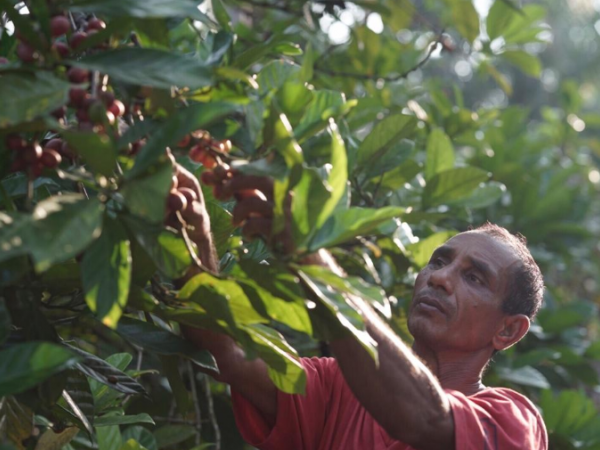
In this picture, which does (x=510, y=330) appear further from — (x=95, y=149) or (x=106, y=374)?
(x=95, y=149)

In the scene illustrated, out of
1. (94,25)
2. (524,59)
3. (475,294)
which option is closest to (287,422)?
(475,294)

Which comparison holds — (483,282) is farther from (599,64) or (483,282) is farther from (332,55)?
(599,64)

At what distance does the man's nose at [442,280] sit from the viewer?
2428 millimetres

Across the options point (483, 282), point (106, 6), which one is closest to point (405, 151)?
point (483, 282)

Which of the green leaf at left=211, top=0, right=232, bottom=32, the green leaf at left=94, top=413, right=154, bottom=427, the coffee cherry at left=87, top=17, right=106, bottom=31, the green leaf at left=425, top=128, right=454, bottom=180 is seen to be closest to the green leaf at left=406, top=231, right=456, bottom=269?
the green leaf at left=425, top=128, right=454, bottom=180

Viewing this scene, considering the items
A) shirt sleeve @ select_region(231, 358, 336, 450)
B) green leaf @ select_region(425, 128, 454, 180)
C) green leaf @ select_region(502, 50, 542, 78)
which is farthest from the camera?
green leaf @ select_region(502, 50, 542, 78)

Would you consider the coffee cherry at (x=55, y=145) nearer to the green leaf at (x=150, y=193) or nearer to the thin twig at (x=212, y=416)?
the green leaf at (x=150, y=193)

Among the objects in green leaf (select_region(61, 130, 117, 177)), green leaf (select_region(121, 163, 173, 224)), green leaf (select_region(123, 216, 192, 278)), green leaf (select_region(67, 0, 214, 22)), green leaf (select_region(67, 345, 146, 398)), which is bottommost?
green leaf (select_region(67, 345, 146, 398))

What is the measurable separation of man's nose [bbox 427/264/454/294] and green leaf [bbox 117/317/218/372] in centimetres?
79

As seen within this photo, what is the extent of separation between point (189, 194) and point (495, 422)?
909 millimetres

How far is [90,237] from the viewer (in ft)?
4.00

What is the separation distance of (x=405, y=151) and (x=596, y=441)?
4.98ft

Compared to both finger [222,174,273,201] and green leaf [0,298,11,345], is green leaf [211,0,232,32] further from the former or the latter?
green leaf [0,298,11,345]

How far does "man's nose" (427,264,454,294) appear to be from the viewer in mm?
2428
